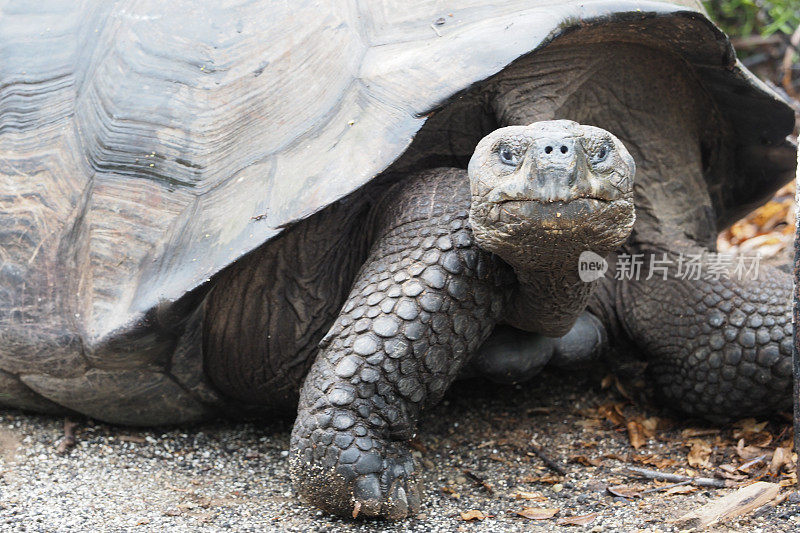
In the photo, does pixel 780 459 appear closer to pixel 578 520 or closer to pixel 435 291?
pixel 578 520

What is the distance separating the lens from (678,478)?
9.94 ft

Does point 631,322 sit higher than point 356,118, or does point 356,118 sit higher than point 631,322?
point 356,118

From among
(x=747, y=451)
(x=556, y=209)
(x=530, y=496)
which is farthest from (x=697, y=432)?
(x=556, y=209)

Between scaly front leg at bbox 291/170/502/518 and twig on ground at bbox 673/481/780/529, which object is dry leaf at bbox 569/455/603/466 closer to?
twig on ground at bbox 673/481/780/529

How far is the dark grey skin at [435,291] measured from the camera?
2.54 m

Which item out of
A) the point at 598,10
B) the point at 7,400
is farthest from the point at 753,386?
the point at 7,400

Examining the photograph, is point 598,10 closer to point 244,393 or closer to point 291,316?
point 291,316

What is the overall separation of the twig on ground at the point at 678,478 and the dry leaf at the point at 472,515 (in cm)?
64

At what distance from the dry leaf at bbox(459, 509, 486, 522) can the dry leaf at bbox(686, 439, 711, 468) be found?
2.87 ft

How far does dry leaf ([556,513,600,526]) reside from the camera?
107 inches

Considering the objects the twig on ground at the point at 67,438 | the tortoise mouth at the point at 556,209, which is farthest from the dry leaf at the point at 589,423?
the twig on ground at the point at 67,438

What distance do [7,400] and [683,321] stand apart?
105 inches

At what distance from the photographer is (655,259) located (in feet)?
12.2

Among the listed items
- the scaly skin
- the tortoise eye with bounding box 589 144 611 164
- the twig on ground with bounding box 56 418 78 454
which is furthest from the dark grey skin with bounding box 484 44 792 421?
the twig on ground with bounding box 56 418 78 454
